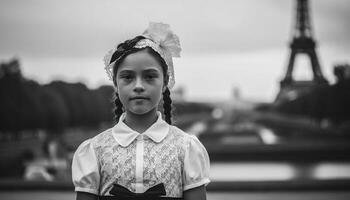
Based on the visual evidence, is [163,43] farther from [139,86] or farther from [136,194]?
[136,194]

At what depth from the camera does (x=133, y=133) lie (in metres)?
1.83

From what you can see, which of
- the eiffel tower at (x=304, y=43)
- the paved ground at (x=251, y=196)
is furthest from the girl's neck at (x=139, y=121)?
the eiffel tower at (x=304, y=43)

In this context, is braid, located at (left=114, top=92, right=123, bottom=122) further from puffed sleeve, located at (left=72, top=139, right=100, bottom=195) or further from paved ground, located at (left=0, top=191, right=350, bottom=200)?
paved ground, located at (left=0, top=191, right=350, bottom=200)

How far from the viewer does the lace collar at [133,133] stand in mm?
1822

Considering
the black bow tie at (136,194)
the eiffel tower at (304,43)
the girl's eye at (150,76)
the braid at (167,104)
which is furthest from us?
the eiffel tower at (304,43)

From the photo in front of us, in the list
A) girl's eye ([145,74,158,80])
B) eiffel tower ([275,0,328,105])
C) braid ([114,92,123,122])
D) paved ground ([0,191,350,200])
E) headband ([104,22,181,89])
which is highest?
eiffel tower ([275,0,328,105])

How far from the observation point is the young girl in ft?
5.82

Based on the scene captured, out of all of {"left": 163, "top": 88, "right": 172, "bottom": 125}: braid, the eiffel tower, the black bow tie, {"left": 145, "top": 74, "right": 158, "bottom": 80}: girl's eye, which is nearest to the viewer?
the black bow tie

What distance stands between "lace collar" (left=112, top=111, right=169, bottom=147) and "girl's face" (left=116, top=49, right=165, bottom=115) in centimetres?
6

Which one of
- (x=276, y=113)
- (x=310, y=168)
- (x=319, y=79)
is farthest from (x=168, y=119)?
(x=276, y=113)

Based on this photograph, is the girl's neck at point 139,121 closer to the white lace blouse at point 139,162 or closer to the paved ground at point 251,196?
the white lace blouse at point 139,162

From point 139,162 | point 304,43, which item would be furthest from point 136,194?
point 304,43

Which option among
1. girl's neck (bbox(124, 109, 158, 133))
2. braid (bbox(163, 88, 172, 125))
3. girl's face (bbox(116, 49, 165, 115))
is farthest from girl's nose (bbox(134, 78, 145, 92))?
braid (bbox(163, 88, 172, 125))

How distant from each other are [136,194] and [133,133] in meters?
0.22
